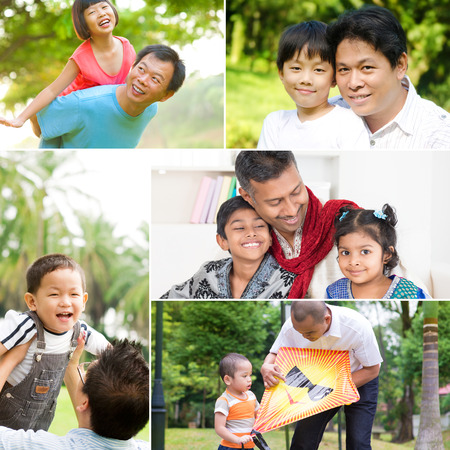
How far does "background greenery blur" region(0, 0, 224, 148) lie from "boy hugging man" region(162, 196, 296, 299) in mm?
450

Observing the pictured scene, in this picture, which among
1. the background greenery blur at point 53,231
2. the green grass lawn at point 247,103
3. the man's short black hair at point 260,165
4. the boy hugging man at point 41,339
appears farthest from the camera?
the background greenery blur at point 53,231

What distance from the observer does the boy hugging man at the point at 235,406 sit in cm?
307

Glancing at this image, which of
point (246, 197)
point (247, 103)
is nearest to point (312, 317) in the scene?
point (246, 197)

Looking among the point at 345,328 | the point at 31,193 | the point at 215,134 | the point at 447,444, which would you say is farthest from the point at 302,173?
the point at 31,193

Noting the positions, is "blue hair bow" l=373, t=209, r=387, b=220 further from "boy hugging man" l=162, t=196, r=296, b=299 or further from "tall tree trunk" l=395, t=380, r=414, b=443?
"tall tree trunk" l=395, t=380, r=414, b=443

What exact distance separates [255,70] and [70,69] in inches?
36.6

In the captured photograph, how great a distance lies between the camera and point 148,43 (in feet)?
10.6

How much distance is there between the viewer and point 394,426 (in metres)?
3.14

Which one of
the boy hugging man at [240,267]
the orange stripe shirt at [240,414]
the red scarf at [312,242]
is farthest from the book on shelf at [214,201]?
the orange stripe shirt at [240,414]

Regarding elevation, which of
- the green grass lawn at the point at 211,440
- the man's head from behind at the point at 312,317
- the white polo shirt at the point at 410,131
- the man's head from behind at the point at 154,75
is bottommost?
the green grass lawn at the point at 211,440

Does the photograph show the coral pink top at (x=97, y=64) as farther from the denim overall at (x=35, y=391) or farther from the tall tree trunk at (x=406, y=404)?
the tall tree trunk at (x=406, y=404)

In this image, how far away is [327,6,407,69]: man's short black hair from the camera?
3.01 m

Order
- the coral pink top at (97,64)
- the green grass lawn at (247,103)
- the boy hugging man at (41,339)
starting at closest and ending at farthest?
the boy hugging man at (41,339)
the coral pink top at (97,64)
the green grass lawn at (247,103)

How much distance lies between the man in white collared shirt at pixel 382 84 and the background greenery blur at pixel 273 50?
0.45 ft
